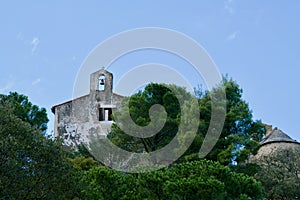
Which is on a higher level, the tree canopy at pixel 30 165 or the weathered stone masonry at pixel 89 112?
the weathered stone masonry at pixel 89 112

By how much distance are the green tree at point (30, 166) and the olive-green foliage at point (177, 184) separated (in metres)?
1.18

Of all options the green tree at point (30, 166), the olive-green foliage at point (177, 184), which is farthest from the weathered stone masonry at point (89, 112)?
the green tree at point (30, 166)

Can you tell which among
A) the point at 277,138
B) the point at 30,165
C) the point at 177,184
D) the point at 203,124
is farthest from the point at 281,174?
the point at 30,165

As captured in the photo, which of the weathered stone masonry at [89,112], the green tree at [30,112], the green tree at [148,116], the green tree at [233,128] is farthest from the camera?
the weathered stone masonry at [89,112]

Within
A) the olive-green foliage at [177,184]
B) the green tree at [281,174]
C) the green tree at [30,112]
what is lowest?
the olive-green foliage at [177,184]

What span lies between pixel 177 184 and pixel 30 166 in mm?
4969

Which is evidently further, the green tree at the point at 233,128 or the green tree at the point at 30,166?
the green tree at the point at 233,128

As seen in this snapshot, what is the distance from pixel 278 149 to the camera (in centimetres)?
2786

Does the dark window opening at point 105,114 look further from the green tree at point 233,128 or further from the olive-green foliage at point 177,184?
the olive-green foliage at point 177,184

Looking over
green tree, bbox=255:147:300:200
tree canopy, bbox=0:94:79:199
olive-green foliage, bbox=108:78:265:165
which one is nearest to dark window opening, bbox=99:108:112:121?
olive-green foliage, bbox=108:78:265:165

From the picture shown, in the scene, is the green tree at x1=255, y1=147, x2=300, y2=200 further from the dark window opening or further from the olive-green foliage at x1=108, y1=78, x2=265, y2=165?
the dark window opening

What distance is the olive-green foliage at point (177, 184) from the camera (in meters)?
16.2

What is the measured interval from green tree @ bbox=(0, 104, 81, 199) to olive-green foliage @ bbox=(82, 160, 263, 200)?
3.86ft

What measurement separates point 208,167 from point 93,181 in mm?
4114
